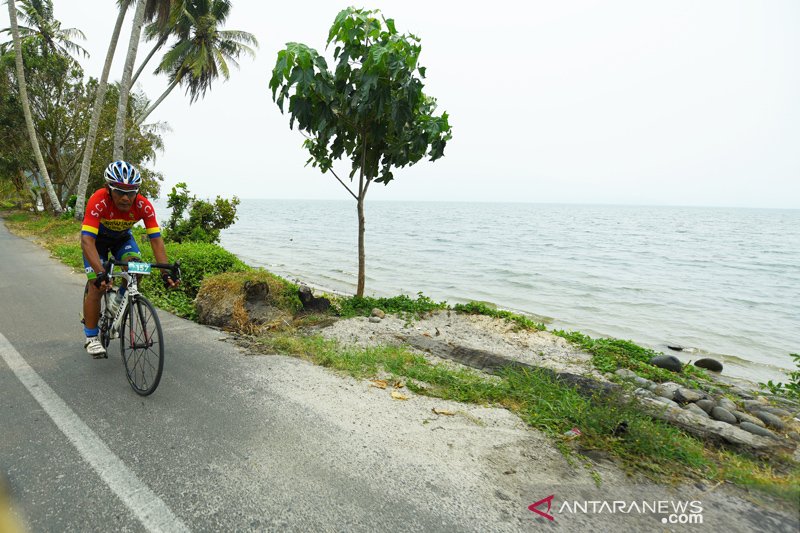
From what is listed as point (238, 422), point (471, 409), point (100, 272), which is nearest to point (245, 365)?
point (238, 422)

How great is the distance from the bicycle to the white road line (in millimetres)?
581

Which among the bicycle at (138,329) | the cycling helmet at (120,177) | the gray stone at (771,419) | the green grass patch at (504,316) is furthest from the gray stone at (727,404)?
the cycling helmet at (120,177)

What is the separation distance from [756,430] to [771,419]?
0.66 metres

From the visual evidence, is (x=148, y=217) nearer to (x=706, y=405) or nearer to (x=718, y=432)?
(x=718, y=432)

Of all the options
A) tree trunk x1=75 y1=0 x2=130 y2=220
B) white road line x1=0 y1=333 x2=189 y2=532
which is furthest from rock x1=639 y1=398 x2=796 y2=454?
tree trunk x1=75 y1=0 x2=130 y2=220

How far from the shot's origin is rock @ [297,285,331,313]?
23.9ft

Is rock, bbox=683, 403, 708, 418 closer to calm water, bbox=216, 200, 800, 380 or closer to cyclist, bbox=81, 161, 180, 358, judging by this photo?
calm water, bbox=216, 200, 800, 380

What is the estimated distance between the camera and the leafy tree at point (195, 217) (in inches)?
532

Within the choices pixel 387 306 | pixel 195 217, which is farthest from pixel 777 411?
pixel 195 217

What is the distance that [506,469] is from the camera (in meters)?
2.95

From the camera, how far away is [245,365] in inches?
187

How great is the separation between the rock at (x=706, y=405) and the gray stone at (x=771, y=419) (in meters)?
0.45

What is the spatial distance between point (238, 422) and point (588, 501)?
270 cm

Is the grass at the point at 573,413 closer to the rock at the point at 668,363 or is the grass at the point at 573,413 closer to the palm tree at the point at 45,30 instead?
the rock at the point at 668,363
